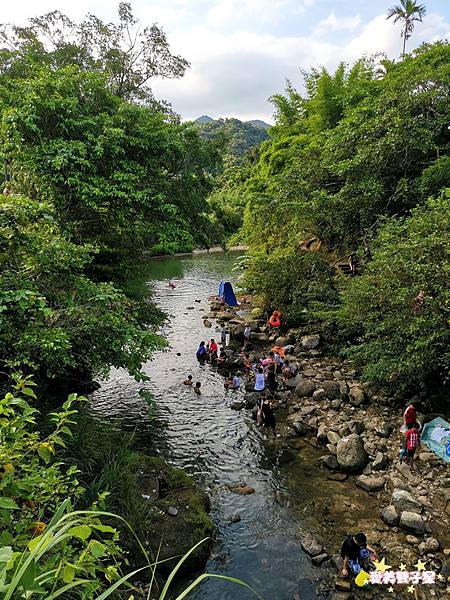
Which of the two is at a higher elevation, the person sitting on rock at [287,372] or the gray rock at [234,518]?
the person sitting on rock at [287,372]

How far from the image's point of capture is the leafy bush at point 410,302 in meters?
9.07

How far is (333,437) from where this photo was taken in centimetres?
1042

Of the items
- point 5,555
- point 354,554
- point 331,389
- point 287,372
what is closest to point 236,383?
point 287,372

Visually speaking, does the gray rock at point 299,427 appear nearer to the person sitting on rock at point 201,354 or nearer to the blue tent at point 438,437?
the blue tent at point 438,437

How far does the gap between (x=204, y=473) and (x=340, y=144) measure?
1407 centimetres

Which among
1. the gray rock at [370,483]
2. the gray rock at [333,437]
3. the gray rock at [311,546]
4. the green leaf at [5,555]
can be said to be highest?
the green leaf at [5,555]

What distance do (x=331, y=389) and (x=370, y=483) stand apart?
4370 millimetres

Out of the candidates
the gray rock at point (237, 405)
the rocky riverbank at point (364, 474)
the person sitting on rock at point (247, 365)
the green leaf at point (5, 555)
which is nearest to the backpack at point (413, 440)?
the rocky riverbank at point (364, 474)

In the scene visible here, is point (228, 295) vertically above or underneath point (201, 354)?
above

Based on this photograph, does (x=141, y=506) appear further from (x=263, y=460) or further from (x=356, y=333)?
(x=356, y=333)

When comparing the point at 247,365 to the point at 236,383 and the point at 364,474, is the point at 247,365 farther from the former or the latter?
the point at 364,474

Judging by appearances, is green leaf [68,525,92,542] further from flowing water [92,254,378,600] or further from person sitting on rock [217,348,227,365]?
person sitting on rock [217,348,227,365]

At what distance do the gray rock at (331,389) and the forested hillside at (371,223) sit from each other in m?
1.29

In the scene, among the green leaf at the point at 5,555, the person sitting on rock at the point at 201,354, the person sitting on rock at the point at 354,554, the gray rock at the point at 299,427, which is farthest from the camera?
the person sitting on rock at the point at 201,354
